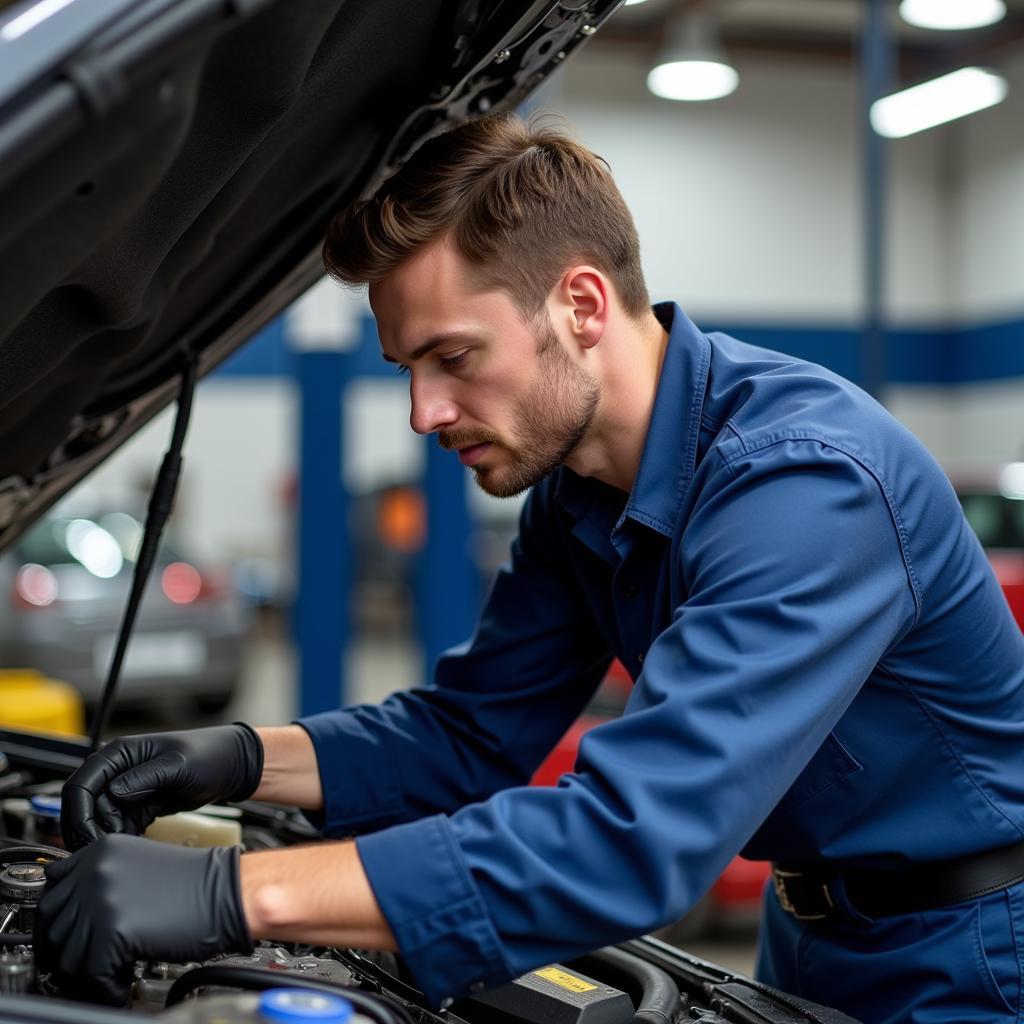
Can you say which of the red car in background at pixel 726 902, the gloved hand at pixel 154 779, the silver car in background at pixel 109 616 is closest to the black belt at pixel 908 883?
the gloved hand at pixel 154 779

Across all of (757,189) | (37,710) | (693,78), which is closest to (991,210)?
(757,189)

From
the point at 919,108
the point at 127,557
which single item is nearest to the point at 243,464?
the point at 127,557

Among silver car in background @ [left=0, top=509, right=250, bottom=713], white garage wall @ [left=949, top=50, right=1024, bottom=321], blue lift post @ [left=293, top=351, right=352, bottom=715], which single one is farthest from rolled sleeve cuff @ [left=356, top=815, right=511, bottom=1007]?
white garage wall @ [left=949, top=50, right=1024, bottom=321]

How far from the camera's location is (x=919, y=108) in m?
6.05

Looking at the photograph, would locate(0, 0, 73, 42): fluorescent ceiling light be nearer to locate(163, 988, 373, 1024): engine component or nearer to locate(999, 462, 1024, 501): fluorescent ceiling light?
locate(163, 988, 373, 1024): engine component

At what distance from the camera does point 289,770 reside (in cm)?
144

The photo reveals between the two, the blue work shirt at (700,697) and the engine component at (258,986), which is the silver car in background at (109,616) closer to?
the blue work shirt at (700,697)

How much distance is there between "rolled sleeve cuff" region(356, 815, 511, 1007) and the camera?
90 cm

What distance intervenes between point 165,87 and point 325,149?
1.94 feet

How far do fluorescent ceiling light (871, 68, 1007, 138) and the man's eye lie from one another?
4.64 m

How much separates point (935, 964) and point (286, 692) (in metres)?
6.56

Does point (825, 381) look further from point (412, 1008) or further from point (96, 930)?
point (96, 930)

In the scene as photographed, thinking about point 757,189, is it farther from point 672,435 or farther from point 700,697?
point 700,697

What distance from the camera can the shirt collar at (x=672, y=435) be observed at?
1258mm
